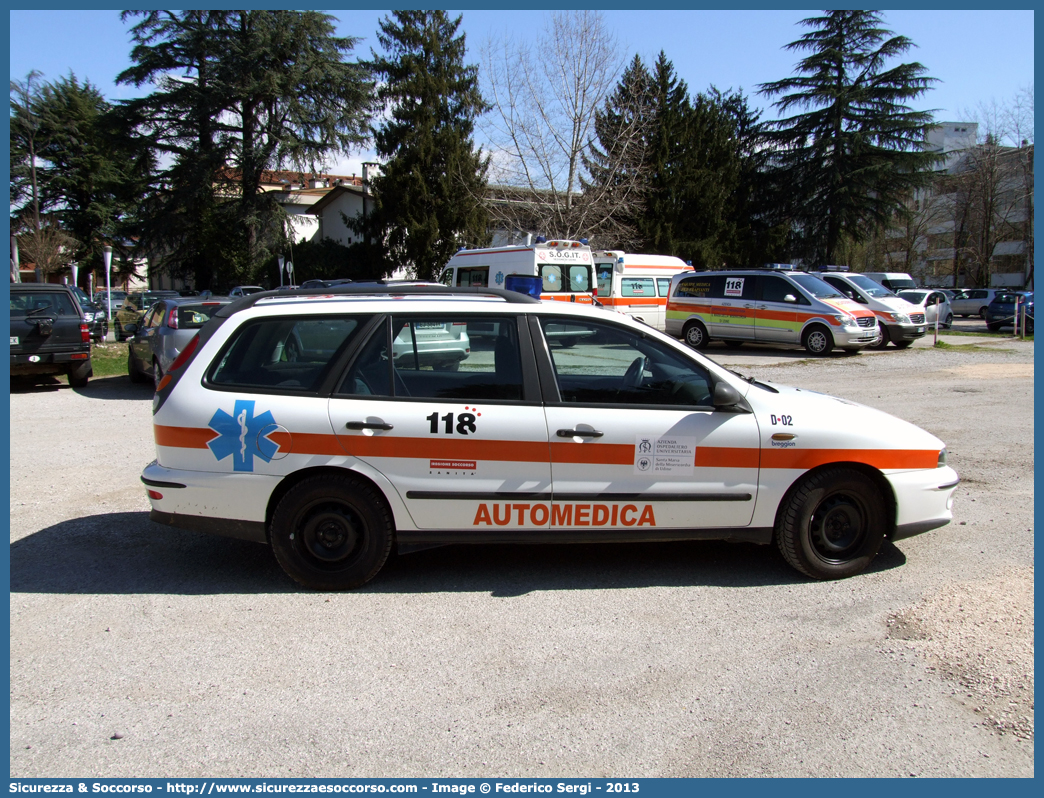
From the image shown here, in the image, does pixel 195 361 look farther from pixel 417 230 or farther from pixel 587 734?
pixel 417 230

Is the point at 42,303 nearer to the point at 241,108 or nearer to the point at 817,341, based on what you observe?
the point at 817,341

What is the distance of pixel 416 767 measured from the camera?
9.43 feet

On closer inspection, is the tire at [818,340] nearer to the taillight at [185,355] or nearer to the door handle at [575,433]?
the door handle at [575,433]

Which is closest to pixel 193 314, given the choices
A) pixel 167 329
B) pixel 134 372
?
pixel 167 329

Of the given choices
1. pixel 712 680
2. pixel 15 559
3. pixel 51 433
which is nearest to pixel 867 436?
pixel 712 680

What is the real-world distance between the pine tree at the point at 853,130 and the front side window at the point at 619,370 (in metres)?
41.4

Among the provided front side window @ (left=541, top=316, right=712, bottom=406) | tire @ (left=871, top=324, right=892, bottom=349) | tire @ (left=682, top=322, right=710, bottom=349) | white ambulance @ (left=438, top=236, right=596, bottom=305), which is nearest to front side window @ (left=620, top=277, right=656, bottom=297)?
tire @ (left=682, top=322, right=710, bottom=349)

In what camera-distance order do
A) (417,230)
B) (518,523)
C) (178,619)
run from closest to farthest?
(178,619) < (518,523) < (417,230)

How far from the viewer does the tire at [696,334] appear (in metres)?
20.4

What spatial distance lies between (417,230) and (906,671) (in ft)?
111

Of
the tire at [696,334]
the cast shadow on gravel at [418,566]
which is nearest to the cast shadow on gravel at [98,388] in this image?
the cast shadow on gravel at [418,566]

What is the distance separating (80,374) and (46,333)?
3.44ft

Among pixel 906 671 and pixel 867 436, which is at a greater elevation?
pixel 867 436

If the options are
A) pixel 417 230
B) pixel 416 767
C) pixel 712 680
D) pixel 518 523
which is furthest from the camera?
pixel 417 230
